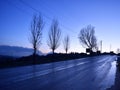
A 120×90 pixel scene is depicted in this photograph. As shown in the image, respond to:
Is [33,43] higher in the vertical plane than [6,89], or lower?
higher

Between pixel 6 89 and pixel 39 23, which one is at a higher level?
pixel 39 23

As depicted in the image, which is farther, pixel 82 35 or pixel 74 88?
pixel 82 35

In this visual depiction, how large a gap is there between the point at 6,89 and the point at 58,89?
2350mm

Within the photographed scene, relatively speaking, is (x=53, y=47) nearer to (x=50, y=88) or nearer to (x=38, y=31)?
(x=38, y=31)

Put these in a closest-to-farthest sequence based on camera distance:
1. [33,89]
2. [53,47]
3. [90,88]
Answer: [33,89] → [90,88] → [53,47]

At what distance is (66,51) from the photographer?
261 ft

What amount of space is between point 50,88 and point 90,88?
6.34ft

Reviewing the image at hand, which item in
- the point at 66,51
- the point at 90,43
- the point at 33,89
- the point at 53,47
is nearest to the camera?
the point at 33,89

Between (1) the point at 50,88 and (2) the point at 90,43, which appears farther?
(2) the point at 90,43

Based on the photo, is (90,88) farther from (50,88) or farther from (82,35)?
(82,35)

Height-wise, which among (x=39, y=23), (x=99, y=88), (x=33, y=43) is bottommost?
(x=99, y=88)

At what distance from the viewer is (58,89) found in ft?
35.3

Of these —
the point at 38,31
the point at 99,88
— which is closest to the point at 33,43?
the point at 38,31

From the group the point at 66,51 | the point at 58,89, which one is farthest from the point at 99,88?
the point at 66,51
